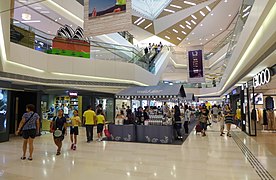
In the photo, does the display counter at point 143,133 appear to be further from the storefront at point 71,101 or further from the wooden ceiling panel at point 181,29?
the wooden ceiling panel at point 181,29

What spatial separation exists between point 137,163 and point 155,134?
3.26 meters

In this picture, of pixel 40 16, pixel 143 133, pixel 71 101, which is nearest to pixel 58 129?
pixel 143 133

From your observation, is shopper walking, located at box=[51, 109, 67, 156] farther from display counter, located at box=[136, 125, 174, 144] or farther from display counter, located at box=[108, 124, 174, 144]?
display counter, located at box=[136, 125, 174, 144]

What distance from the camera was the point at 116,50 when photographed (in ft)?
43.5

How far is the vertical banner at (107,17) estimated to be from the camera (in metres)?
4.58

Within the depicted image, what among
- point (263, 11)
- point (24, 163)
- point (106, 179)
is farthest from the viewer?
point (24, 163)

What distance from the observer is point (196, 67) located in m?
16.5

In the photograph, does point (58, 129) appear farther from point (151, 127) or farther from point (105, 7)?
point (105, 7)

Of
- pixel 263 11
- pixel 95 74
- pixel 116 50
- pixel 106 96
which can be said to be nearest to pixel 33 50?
pixel 95 74

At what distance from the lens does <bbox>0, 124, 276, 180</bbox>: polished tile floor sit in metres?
4.61

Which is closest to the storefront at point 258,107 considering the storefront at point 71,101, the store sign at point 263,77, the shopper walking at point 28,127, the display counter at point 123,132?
the store sign at point 263,77

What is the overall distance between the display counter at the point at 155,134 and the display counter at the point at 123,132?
0.26 meters

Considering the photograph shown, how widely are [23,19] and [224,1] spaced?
14.1 m

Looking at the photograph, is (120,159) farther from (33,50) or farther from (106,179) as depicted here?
(33,50)
